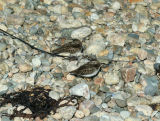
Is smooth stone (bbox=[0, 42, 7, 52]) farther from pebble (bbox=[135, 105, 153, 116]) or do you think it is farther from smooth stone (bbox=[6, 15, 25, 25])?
pebble (bbox=[135, 105, 153, 116])

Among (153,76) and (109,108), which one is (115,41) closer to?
(153,76)

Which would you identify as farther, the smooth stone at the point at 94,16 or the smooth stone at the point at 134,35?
the smooth stone at the point at 94,16

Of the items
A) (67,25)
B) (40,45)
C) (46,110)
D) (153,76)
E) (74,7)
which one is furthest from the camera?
(74,7)

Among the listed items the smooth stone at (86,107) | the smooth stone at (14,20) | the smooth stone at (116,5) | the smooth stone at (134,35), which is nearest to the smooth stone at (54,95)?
the smooth stone at (86,107)

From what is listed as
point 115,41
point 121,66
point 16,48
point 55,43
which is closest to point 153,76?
point 121,66

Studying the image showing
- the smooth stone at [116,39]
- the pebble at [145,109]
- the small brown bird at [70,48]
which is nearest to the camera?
the pebble at [145,109]

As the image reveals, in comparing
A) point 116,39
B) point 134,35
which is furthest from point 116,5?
point 116,39

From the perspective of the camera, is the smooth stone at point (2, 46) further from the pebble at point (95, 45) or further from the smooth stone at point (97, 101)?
the smooth stone at point (97, 101)
